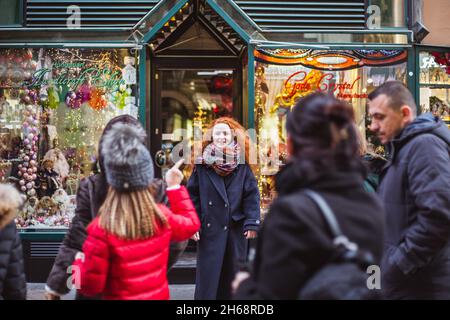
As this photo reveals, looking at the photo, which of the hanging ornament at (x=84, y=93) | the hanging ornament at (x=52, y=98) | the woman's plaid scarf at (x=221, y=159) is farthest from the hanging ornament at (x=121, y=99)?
the woman's plaid scarf at (x=221, y=159)

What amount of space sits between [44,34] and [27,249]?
109 inches

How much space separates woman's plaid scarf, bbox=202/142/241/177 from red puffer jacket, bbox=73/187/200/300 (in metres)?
1.89

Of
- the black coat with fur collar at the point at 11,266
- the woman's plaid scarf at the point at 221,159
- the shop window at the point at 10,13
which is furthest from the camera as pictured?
the shop window at the point at 10,13

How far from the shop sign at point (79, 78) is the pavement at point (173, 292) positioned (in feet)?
8.39

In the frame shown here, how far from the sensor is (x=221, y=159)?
5129 mm

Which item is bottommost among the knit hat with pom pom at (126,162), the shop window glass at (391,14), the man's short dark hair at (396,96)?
the knit hat with pom pom at (126,162)

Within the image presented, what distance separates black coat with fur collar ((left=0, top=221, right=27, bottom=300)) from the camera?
3.18 metres

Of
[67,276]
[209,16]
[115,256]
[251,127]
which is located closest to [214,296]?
[67,276]

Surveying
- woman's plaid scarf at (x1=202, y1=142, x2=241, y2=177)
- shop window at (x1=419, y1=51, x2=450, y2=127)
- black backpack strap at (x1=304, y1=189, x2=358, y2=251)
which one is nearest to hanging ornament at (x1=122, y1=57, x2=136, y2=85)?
woman's plaid scarf at (x1=202, y1=142, x2=241, y2=177)

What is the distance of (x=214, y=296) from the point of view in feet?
16.3

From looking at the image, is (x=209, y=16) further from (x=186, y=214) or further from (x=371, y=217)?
(x=371, y=217)

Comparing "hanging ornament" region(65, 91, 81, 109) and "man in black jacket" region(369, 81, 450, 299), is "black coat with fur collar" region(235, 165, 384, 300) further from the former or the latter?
"hanging ornament" region(65, 91, 81, 109)

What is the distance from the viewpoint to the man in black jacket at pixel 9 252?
319 cm

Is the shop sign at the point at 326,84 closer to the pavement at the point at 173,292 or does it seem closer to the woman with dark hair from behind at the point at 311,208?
the pavement at the point at 173,292
